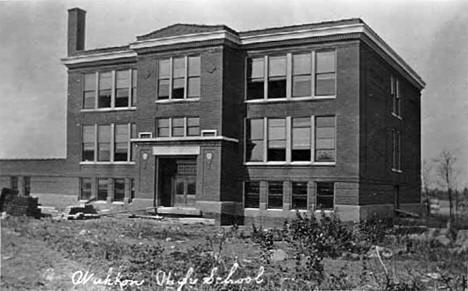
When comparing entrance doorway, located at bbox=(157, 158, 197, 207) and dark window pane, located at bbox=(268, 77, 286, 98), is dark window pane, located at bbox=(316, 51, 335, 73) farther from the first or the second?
entrance doorway, located at bbox=(157, 158, 197, 207)

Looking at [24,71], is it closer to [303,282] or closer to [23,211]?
[23,211]

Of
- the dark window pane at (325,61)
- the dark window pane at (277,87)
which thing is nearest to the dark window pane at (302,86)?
the dark window pane at (277,87)

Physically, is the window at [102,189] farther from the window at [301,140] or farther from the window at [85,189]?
the window at [301,140]

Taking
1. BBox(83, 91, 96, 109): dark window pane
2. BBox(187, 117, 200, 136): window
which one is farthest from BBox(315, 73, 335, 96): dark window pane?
BBox(83, 91, 96, 109): dark window pane

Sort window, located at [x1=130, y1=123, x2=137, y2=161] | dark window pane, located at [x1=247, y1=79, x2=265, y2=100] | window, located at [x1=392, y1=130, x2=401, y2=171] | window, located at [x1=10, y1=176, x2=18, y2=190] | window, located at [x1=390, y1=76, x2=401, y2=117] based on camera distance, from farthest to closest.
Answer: window, located at [x1=392, y1=130, x2=401, y2=171] → window, located at [x1=130, y1=123, x2=137, y2=161] → window, located at [x1=390, y1=76, x2=401, y2=117] → dark window pane, located at [x1=247, y1=79, x2=265, y2=100] → window, located at [x1=10, y1=176, x2=18, y2=190]

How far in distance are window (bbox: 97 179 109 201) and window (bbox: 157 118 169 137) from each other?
3.23 metres

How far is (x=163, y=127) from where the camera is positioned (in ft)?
82.5

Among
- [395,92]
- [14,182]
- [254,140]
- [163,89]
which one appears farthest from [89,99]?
[395,92]

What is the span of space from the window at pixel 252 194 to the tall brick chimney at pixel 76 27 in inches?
365

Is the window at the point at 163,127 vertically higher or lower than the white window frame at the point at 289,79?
lower

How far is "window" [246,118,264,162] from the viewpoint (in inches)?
953

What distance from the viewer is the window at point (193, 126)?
24406 millimetres

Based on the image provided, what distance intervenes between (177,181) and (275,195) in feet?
14.9

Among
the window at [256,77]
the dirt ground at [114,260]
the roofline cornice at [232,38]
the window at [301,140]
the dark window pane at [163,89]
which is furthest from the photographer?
the dark window pane at [163,89]
